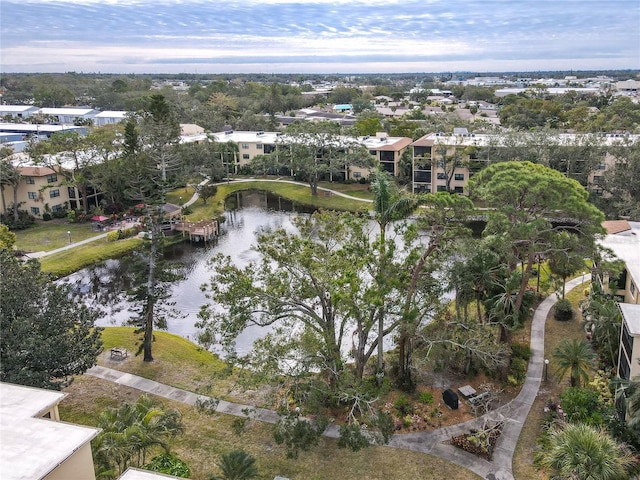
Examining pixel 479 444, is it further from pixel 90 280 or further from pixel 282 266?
pixel 90 280

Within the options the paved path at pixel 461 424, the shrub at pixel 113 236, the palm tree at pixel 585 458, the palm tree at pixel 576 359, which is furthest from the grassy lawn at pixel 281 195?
the palm tree at pixel 585 458

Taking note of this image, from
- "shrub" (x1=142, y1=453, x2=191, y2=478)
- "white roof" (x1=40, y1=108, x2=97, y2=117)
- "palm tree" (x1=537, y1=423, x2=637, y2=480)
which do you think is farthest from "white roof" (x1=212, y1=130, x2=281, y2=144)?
"palm tree" (x1=537, y1=423, x2=637, y2=480)

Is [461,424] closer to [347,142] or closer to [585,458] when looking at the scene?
[585,458]

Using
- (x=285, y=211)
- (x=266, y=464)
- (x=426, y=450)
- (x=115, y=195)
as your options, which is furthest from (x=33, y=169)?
(x=426, y=450)

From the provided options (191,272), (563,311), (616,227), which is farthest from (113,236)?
(616,227)

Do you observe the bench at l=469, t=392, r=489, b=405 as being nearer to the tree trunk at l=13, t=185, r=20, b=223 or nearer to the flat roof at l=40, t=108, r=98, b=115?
Answer: the tree trunk at l=13, t=185, r=20, b=223
